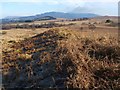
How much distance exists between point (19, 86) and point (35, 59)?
2.36 metres

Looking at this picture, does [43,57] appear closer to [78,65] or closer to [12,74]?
[12,74]

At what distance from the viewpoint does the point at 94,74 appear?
349 inches

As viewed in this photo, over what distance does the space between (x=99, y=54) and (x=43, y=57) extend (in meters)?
2.06

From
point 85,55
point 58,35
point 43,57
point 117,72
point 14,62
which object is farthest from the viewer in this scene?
point 58,35

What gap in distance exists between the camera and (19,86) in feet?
32.0

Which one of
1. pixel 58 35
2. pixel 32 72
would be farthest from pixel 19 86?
pixel 58 35

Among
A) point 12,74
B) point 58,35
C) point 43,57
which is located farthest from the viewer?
point 58,35

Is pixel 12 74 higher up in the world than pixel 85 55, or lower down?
lower down

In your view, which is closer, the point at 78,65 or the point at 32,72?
the point at 78,65

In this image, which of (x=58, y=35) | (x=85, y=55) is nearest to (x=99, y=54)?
(x=85, y=55)

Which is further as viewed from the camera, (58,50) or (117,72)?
(58,50)

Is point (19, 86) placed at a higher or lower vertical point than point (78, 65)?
lower

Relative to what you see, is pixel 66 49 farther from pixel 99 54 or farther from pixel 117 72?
pixel 117 72

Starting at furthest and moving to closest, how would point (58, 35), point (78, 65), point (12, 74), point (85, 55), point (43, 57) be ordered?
point (58, 35), point (43, 57), point (12, 74), point (85, 55), point (78, 65)
